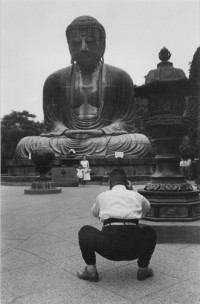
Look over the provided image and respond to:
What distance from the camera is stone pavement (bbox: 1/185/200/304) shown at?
103 inches

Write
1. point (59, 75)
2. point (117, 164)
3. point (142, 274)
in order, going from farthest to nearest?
point (59, 75) → point (117, 164) → point (142, 274)

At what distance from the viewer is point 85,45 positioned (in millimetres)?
17219

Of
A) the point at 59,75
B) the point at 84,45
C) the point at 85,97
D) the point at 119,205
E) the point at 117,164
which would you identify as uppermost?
the point at 84,45

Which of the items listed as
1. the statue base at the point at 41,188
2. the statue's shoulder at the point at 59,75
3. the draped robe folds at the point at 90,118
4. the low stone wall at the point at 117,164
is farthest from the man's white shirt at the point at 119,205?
the statue's shoulder at the point at 59,75

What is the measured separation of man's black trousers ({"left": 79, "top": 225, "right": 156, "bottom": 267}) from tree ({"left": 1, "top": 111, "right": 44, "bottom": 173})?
27277 mm

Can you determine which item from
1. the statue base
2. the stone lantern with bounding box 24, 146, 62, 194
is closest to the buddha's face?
the stone lantern with bounding box 24, 146, 62, 194

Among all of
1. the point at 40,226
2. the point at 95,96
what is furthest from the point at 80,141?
the point at 40,226

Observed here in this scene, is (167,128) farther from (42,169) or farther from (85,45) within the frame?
(85,45)

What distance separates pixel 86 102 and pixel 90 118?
37.0 inches

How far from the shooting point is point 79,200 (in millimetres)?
8336

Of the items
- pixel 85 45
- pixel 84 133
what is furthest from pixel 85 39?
pixel 84 133

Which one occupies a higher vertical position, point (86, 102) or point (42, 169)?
point (86, 102)

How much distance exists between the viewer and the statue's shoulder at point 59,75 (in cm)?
1844

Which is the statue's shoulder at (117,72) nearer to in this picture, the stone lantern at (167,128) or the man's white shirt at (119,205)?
the stone lantern at (167,128)
